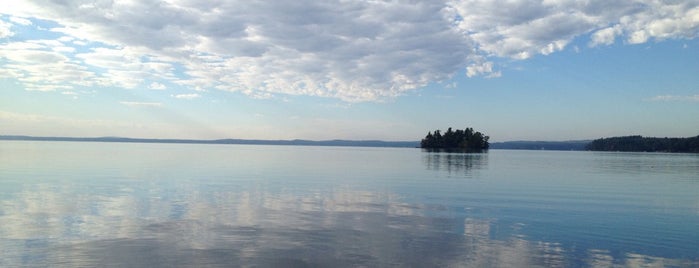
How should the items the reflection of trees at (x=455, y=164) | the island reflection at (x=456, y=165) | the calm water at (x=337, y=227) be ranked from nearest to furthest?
1. the calm water at (x=337, y=227)
2. the island reflection at (x=456, y=165)
3. the reflection of trees at (x=455, y=164)

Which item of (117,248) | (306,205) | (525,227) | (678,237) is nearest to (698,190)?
(678,237)

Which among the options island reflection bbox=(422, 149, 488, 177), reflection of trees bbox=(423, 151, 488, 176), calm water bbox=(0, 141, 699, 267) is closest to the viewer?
calm water bbox=(0, 141, 699, 267)

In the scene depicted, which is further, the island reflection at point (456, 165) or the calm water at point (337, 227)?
the island reflection at point (456, 165)

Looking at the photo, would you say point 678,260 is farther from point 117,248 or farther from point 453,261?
point 117,248

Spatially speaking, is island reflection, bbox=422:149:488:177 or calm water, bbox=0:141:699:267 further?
island reflection, bbox=422:149:488:177

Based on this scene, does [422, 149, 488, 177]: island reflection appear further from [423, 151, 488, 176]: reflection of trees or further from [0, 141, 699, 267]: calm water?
[0, 141, 699, 267]: calm water

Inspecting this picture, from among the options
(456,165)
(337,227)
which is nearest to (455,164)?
(456,165)

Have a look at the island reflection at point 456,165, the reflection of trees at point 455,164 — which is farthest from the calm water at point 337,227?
the reflection of trees at point 455,164

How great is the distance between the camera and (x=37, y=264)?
1319 centimetres

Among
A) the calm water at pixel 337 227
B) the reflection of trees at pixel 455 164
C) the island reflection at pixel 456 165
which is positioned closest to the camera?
the calm water at pixel 337 227

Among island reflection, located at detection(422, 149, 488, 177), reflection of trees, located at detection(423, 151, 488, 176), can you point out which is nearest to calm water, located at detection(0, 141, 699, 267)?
island reflection, located at detection(422, 149, 488, 177)

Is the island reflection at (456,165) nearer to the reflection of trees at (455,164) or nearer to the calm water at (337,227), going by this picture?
the reflection of trees at (455,164)

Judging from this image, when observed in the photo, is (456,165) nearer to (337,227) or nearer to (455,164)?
(455,164)

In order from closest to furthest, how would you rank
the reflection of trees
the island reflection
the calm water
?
the calm water < the island reflection < the reflection of trees
